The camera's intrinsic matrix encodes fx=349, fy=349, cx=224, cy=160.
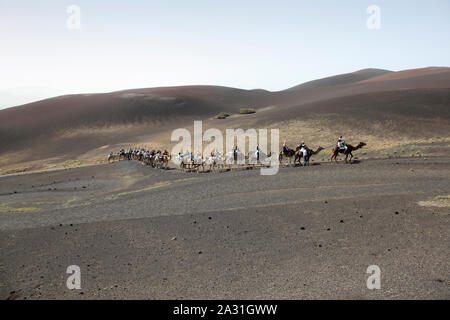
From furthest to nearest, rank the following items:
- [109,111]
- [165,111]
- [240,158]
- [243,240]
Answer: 1. [165,111]
2. [109,111]
3. [240,158]
4. [243,240]

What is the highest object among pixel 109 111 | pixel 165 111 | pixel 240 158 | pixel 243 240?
pixel 109 111

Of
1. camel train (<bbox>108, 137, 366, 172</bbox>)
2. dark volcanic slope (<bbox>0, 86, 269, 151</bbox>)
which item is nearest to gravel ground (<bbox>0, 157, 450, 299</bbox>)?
camel train (<bbox>108, 137, 366, 172</bbox>)

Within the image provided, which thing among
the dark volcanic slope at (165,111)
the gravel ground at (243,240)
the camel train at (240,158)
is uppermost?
the dark volcanic slope at (165,111)

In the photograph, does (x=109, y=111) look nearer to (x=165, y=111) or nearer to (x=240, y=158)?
(x=165, y=111)

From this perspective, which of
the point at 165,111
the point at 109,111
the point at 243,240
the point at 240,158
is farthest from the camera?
the point at 165,111

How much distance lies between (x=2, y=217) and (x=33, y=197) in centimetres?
696

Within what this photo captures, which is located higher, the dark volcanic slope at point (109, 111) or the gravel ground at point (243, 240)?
the dark volcanic slope at point (109, 111)

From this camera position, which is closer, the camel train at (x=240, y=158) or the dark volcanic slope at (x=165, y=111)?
the camel train at (x=240, y=158)

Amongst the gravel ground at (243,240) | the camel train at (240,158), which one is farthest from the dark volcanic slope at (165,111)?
the gravel ground at (243,240)

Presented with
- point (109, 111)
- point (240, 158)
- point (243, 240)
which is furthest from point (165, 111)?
point (243, 240)

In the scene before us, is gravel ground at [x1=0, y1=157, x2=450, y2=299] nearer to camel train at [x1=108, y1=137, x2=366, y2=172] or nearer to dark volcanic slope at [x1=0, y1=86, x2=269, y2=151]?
camel train at [x1=108, y1=137, x2=366, y2=172]

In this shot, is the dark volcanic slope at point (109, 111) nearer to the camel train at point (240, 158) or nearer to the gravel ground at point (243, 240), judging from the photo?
the camel train at point (240, 158)

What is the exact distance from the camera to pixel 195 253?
12828 millimetres
